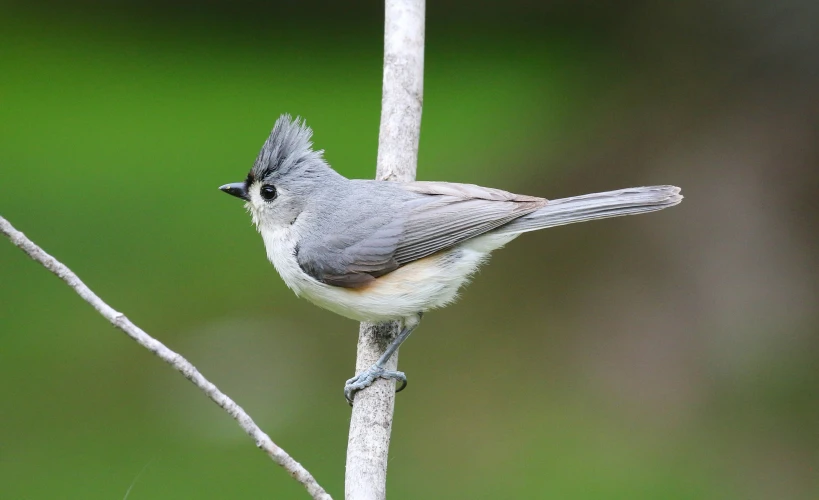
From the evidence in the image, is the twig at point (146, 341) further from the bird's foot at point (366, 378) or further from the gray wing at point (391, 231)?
the gray wing at point (391, 231)

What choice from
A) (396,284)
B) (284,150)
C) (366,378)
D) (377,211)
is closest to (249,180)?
(284,150)

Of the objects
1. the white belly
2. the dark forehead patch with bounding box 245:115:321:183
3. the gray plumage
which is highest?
the dark forehead patch with bounding box 245:115:321:183

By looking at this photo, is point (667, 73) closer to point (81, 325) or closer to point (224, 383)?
point (224, 383)

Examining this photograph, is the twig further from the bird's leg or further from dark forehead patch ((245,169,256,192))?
dark forehead patch ((245,169,256,192))

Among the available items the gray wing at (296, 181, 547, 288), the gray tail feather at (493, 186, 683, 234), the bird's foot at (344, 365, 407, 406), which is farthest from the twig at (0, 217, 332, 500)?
the gray tail feather at (493, 186, 683, 234)

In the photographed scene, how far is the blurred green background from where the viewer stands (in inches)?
142

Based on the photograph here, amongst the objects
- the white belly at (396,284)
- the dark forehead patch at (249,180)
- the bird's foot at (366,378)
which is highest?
the dark forehead patch at (249,180)

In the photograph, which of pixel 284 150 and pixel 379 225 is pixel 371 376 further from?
pixel 284 150

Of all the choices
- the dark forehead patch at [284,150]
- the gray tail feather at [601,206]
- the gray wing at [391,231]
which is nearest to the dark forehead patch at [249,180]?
the dark forehead patch at [284,150]

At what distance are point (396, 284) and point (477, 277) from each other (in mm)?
1789

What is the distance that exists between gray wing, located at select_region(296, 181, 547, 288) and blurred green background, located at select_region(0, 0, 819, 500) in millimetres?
1063

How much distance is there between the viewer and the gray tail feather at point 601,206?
8.43 feet

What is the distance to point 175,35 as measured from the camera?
4.54 meters

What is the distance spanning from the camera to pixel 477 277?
14.5ft
